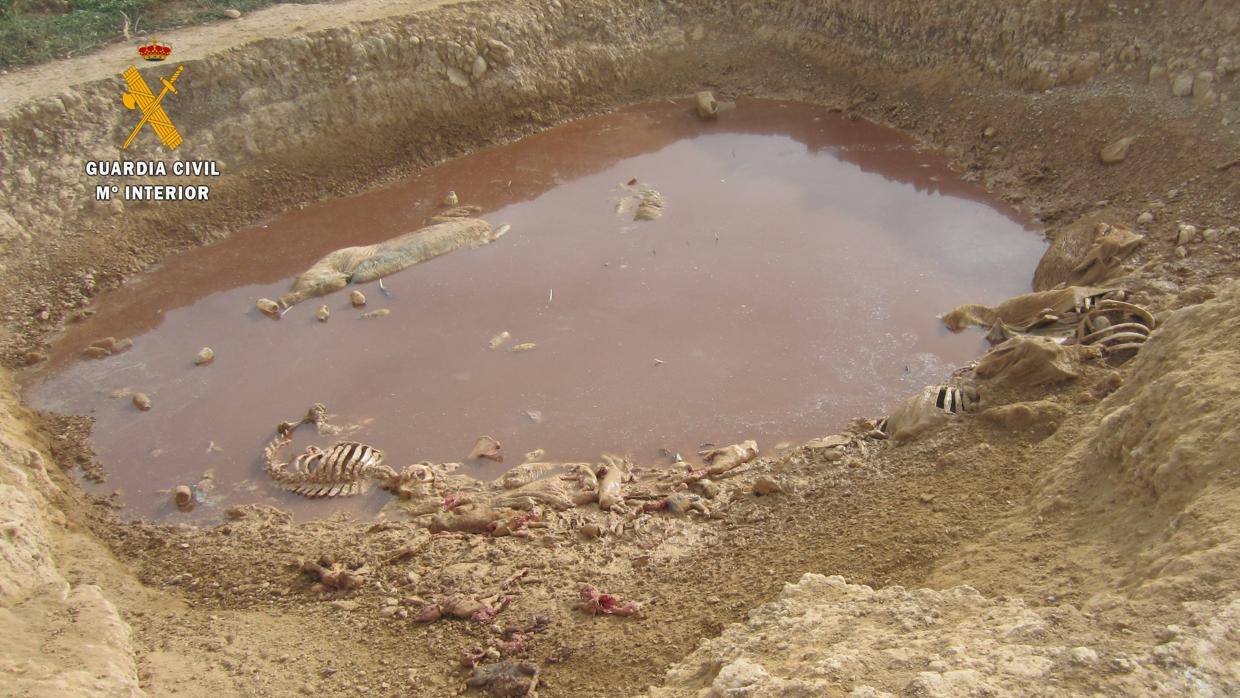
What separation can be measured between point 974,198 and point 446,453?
24.4 ft

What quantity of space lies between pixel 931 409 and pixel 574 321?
13.2 ft

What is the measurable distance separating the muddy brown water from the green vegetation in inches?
136

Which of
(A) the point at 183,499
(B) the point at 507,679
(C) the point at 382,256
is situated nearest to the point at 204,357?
(A) the point at 183,499

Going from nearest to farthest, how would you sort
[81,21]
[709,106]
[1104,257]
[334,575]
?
1. [334,575]
2. [1104,257]
3. [81,21]
4. [709,106]

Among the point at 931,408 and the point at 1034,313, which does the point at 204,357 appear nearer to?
the point at 931,408

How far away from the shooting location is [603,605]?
6062 mm

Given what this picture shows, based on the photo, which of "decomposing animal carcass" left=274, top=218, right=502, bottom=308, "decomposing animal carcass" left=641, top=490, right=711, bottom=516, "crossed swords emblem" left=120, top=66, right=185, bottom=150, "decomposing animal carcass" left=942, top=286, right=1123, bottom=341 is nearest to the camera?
"decomposing animal carcass" left=641, top=490, right=711, bottom=516

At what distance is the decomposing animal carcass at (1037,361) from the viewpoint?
7055 millimetres

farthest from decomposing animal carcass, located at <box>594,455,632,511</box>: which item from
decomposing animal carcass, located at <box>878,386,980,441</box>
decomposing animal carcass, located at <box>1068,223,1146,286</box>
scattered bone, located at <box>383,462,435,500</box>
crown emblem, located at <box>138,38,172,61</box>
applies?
crown emblem, located at <box>138,38,172,61</box>

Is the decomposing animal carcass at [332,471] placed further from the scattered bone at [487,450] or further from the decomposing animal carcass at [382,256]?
the decomposing animal carcass at [382,256]

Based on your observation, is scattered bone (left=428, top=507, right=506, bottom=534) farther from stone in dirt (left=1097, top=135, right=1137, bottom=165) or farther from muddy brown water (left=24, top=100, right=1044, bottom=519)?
stone in dirt (left=1097, top=135, right=1137, bottom=165)

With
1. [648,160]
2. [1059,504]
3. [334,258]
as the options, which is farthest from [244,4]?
[1059,504]

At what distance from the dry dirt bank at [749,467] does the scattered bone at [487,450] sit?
1.17 meters

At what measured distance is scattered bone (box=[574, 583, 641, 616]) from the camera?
5.96 metres
